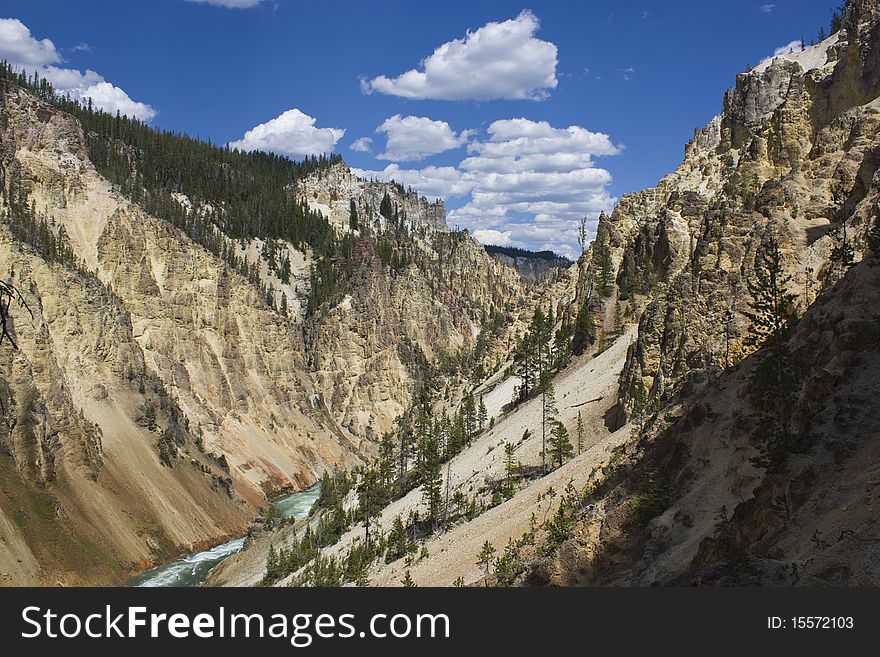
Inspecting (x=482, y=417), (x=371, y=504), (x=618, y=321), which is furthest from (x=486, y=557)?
(x=618, y=321)

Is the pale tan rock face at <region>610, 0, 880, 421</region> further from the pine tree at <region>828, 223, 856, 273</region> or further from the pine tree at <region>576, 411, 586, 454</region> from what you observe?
the pine tree at <region>576, 411, 586, 454</region>

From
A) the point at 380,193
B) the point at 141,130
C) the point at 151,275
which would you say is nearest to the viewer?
the point at 151,275

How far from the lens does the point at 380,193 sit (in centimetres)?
19538

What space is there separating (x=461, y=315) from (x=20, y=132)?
92811mm

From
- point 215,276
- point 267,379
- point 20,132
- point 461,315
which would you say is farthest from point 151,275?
point 461,315

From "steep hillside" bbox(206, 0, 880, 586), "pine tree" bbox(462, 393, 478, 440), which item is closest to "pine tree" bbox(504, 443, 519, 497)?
"steep hillside" bbox(206, 0, 880, 586)

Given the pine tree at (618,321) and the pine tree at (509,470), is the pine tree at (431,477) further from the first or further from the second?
the pine tree at (618,321)

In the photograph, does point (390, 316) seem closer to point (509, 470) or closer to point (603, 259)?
point (603, 259)

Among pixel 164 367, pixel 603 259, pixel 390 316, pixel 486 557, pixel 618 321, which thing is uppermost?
pixel 390 316

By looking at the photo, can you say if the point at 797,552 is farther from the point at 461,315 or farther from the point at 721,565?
the point at 461,315

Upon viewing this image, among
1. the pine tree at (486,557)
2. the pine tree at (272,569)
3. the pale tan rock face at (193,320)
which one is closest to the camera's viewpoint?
the pine tree at (486,557)

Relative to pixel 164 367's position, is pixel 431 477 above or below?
below

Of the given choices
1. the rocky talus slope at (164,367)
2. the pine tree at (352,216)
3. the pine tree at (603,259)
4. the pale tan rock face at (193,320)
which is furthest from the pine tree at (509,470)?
the pine tree at (352,216)

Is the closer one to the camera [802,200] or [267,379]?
[802,200]
